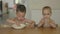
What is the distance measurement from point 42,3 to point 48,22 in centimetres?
136

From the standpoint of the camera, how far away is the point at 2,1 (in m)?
2.57

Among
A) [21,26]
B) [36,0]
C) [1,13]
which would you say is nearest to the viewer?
[21,26]

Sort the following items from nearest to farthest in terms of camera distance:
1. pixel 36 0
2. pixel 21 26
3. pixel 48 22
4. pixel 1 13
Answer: pixel 21 26 < pixel 48 22 < pixel 1 13 < pixel 36 0

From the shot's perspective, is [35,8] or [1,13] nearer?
[1,13]

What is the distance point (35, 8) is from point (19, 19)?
1416 mm

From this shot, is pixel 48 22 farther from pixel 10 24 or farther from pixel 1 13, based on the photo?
pixel 1 13

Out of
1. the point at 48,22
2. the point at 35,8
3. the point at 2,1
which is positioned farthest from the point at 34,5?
the point at 48,22

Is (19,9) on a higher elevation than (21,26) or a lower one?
higher

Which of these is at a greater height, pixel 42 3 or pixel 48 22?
pixel 42 3

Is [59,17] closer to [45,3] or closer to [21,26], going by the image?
[45,3]

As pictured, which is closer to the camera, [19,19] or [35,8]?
[19,19]

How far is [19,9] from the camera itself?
1.29 m

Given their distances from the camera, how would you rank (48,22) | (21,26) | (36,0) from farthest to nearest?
(36,0) → (48,22) → (21,26)

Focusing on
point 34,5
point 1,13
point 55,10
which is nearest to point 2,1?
point 1,13
